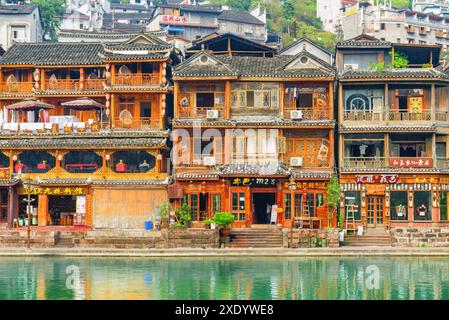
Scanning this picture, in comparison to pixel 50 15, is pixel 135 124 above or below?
below

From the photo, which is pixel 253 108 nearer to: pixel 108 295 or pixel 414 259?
pixel 414 259

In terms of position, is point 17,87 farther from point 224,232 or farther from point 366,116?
point 366,116

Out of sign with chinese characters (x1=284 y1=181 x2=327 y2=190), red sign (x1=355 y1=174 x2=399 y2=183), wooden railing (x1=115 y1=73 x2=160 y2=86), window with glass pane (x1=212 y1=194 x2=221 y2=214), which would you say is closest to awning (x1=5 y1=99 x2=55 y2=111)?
wooden railing (x1=115 y1=73 x2=160 y2=86)

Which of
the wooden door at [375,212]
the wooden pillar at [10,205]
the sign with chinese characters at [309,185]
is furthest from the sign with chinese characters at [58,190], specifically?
the wooden door at [375,212]

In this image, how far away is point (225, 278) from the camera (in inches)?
1378

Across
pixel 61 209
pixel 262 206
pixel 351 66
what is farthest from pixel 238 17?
pixel 61 209

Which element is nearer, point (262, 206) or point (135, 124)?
point (262, 206)

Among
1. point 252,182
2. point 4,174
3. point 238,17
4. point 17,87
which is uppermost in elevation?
point 238,17

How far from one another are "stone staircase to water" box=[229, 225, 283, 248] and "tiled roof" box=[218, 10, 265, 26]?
4232cm

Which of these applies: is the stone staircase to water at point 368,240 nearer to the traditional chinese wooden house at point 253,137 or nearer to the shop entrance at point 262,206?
the traditional chinese wooden house at point 253,137

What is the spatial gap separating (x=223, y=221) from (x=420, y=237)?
406 inches

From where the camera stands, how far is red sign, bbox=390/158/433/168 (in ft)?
155

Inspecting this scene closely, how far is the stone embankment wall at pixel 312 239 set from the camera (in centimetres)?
4297

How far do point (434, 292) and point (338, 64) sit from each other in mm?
21427
